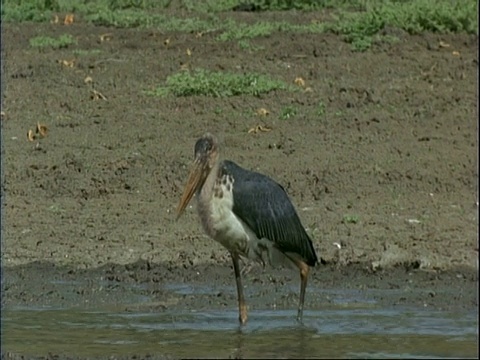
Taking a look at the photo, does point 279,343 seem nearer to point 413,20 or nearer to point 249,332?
point 249,332

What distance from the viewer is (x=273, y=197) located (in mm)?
7742

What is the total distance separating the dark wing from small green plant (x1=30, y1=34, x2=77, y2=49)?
21.0ft

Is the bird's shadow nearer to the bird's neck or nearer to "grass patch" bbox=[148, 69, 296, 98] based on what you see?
the bird's neck

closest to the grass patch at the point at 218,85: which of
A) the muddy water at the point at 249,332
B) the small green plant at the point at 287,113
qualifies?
the small green plant at the point at 287,113

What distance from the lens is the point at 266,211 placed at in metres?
7.68

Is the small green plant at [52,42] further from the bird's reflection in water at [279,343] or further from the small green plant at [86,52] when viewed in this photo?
the bird's reflection in water at [279,343]

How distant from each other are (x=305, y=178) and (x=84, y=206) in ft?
4.92

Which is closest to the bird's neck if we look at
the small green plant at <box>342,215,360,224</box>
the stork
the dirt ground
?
the stork

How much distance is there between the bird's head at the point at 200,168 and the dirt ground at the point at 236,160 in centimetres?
68

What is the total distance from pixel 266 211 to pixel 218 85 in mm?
4350

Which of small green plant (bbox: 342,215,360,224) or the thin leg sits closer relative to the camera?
the thin leg

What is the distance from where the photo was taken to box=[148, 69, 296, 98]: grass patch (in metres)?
11.9

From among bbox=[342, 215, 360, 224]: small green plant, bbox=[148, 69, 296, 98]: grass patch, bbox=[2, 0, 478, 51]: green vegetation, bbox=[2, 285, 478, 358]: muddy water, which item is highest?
bbox=[2, 0, 478, 51]: green vegetation

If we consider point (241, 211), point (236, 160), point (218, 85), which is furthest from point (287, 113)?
point (241, 211)
